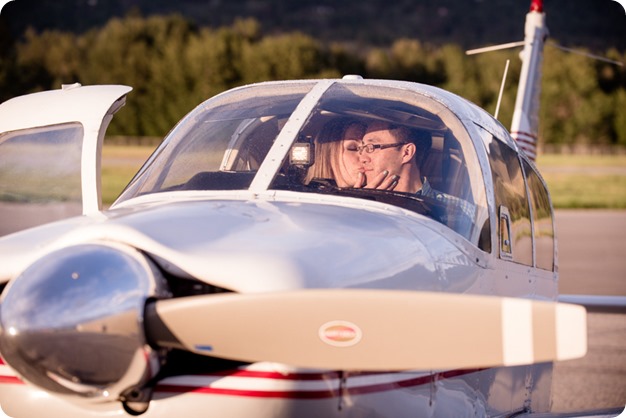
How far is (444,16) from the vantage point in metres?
104

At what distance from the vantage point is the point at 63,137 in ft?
14.4

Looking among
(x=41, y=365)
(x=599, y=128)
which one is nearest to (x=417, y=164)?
(x=41, y=365)

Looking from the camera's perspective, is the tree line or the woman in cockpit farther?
the tree line

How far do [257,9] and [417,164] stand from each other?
110829 millimetres

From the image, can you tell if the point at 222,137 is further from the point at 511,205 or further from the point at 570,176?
the point at 570,176

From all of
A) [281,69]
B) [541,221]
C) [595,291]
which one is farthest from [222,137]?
[281,69]

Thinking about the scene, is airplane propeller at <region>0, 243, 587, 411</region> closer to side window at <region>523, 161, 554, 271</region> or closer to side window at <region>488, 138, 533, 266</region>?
side window at <region>488, 138, 533, 266</region>

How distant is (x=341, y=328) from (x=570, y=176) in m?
43.2

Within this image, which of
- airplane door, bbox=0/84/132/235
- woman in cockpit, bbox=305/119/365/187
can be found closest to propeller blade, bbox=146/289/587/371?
woman in cockpit, bbox=305/119/365/187

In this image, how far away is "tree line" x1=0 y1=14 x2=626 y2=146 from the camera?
2264 inches

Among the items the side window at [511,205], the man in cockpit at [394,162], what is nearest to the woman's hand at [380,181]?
the man in cockpit at [394,162]

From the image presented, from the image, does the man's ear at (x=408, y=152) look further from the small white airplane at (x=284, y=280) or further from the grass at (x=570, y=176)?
the grass at (x=570, y=176)

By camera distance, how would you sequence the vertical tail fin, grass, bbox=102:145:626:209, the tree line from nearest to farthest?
the vertical tail fin → grass, bbox=102:145:626:209 → the tree line

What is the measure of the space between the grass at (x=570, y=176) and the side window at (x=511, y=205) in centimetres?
1990
